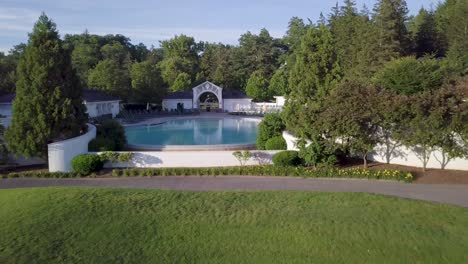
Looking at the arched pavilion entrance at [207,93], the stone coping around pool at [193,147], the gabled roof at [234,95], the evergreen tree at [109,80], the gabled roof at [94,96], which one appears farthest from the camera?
the gabled roof at [234,95]

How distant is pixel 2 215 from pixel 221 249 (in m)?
5.80

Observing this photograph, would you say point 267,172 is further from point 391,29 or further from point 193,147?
point 391,29

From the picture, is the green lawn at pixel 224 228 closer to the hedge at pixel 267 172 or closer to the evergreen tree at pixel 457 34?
the hedge at pixel 267 172

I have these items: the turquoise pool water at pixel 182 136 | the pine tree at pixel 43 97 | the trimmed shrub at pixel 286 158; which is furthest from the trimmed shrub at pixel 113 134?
the trimmed shrub at pixel 286 158

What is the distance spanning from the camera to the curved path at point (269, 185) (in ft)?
42.4

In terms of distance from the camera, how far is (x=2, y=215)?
1011cm

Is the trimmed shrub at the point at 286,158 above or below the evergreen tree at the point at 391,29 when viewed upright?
below

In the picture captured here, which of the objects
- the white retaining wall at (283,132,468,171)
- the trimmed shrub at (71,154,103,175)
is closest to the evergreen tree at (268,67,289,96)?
the white retaining wall at (283,132,468,171)

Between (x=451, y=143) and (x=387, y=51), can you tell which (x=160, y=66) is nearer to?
(x=387, y=51)

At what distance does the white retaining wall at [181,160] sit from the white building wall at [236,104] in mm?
40368

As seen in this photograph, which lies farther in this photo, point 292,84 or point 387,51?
point 387,51

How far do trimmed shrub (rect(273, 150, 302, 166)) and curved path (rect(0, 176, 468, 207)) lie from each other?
1.47 m

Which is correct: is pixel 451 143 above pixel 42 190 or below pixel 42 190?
above

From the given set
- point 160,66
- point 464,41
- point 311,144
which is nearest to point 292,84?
point 311,144
